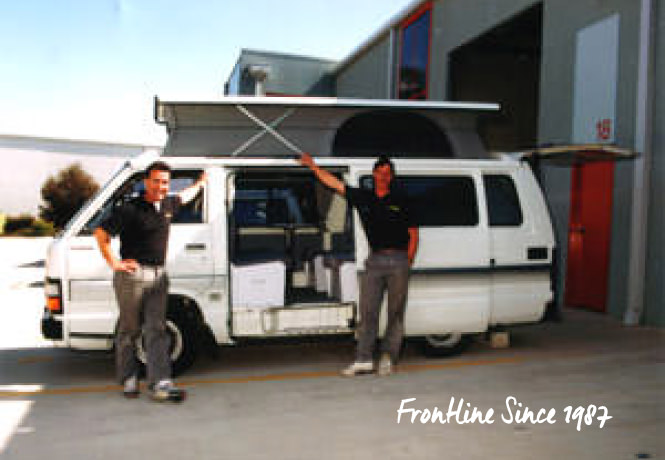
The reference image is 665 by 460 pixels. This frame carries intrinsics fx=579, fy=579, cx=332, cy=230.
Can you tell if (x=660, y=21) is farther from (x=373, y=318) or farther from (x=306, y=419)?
(x=306, y=419)

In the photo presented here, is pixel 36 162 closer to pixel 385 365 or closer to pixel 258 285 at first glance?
pixel 258 285

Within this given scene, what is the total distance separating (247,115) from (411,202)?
1642 millimetres

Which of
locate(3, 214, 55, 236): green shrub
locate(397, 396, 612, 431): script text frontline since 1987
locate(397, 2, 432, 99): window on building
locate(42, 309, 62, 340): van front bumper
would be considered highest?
locate(397, 2, 432, 99): window on building

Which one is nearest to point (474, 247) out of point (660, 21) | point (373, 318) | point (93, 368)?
point (373, 318)

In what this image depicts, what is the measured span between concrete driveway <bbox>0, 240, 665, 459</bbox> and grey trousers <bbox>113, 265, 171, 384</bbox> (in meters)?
0.26

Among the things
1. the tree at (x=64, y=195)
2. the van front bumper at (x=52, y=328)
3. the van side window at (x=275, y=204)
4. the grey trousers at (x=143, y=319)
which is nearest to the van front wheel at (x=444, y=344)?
the van side window at (x=275, y=204)

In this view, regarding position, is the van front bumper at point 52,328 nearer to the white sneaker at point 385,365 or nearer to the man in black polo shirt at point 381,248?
the man in black polo shirt at point 381,248

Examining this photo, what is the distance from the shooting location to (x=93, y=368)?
5.31 meters

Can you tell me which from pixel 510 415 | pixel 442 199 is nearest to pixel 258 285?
pixel 442 199

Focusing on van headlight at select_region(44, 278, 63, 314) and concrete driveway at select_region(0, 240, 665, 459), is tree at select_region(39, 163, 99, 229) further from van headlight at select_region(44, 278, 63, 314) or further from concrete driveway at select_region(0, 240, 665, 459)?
→ van headlight at select_region(44, 278, 63, 314)

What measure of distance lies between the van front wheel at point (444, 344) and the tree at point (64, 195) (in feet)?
103

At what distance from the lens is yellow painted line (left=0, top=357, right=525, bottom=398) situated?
4625mm

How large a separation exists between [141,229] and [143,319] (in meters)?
0.70

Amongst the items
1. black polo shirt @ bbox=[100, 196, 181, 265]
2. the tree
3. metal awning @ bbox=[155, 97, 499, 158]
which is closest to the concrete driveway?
black polo shirt @ bbox=[100, 196, 181, 265]
